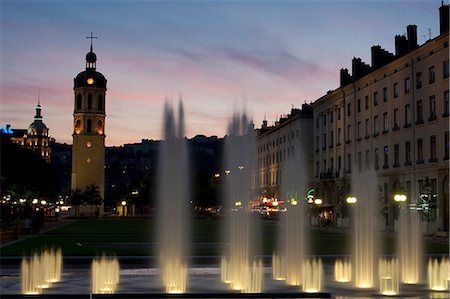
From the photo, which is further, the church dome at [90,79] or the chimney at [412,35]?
the church dome at [90,79]

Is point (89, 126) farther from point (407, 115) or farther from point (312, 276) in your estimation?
point (312, 276)

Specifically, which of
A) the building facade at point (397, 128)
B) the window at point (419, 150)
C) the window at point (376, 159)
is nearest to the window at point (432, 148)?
the building facade at point (397, 128)

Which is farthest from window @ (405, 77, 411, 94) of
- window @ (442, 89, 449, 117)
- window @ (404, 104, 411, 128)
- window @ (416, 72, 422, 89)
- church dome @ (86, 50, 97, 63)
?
church dome @ (86, 50, 97, 63)

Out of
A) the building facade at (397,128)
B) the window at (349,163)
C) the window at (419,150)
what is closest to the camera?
the building facade at (397,128)

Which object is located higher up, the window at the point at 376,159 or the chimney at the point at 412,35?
the chimney at the point at 412,35

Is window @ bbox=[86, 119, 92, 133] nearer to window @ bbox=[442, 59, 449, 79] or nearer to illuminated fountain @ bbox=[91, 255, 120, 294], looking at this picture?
window @ bbox=[442, 59, 449, 79]

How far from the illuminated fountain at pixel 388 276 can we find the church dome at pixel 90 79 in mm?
120452

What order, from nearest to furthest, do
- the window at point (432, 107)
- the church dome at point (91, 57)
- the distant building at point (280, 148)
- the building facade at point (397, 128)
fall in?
1. the building facade at point (397, 128)
2. the window at point (432, 107)
3. the distant building at point (280, 148)
4. the church dome at point (91, 57)

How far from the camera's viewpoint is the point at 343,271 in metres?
21.2

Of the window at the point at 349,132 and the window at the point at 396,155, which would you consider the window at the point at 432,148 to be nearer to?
the window at the point at 396,155

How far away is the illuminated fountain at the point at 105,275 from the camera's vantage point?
54.7 feet

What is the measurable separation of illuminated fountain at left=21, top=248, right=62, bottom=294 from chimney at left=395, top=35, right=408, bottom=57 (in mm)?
41256

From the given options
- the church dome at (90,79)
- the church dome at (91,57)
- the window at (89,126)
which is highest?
the church dome at (91,57)

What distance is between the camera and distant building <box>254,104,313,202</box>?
91.2 m
